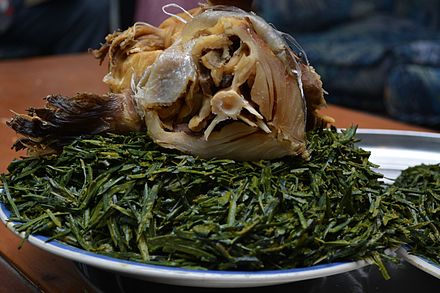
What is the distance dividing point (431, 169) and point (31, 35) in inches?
134

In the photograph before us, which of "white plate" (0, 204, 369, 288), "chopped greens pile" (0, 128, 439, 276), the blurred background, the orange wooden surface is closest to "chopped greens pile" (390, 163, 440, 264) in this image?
"chopped greens pile" (0, 128, 439, 276)

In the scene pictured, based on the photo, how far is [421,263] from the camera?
927 mm

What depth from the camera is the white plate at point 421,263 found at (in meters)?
0.91

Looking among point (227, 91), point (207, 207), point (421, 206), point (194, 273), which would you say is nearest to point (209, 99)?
point (227, 91)

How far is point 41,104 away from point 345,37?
82.8 inches

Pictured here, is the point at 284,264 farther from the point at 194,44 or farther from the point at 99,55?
the point at 99,55

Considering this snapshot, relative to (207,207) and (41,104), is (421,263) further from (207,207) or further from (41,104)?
(41,104)

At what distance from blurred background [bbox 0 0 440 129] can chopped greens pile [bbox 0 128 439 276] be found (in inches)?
66.5

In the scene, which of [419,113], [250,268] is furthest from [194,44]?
[419,113]

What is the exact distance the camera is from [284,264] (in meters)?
0.86

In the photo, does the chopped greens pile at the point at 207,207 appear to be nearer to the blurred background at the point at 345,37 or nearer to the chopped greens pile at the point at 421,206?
the chopped greens pile at the point at 421,206

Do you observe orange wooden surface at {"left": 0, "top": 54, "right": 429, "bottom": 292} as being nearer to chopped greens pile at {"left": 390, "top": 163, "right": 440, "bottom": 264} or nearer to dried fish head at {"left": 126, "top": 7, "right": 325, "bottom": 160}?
dried fish head at {"left": 126, "top": 7, "right": 325, "bottom": 160}

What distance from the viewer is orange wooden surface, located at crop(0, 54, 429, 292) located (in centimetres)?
102

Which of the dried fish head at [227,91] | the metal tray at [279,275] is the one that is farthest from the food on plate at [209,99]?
the metal tray at [279,275]
